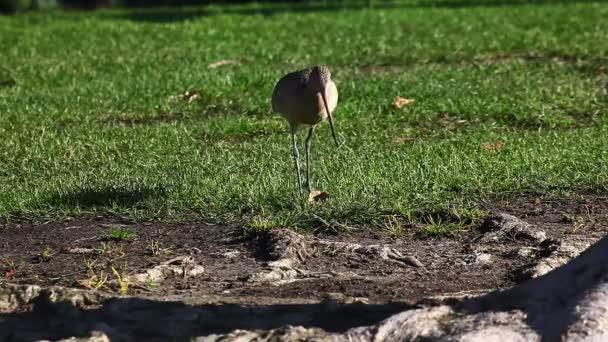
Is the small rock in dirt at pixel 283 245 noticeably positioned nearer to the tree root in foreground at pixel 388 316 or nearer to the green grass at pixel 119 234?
the green grass at pixel 119 234

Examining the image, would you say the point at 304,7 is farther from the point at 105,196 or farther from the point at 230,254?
the point at 230,254

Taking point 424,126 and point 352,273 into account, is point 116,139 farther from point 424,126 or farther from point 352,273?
point 352,273

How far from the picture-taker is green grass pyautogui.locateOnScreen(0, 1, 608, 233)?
6879 mm

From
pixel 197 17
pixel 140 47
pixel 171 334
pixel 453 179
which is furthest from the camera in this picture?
pixel 197 17

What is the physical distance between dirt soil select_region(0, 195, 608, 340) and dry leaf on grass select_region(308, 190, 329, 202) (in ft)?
1.66

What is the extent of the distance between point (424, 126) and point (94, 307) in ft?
15.6

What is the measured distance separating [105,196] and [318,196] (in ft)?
4.12

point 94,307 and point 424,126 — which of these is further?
point 424,126

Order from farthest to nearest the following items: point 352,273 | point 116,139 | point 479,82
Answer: point 479,82 → point 116,139 → point 352,273

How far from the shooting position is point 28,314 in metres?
4.77

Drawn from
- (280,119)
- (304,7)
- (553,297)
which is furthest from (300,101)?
(304,7)

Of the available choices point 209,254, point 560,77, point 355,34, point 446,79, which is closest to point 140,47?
point 355,34

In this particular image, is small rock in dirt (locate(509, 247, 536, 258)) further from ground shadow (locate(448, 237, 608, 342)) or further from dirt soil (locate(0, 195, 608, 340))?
ground shadow (locate(448, 237, 608, 342))

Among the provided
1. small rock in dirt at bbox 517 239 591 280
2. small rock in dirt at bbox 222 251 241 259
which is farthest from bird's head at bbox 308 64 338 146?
small rock in dirt at bbox 517 239 591 280
